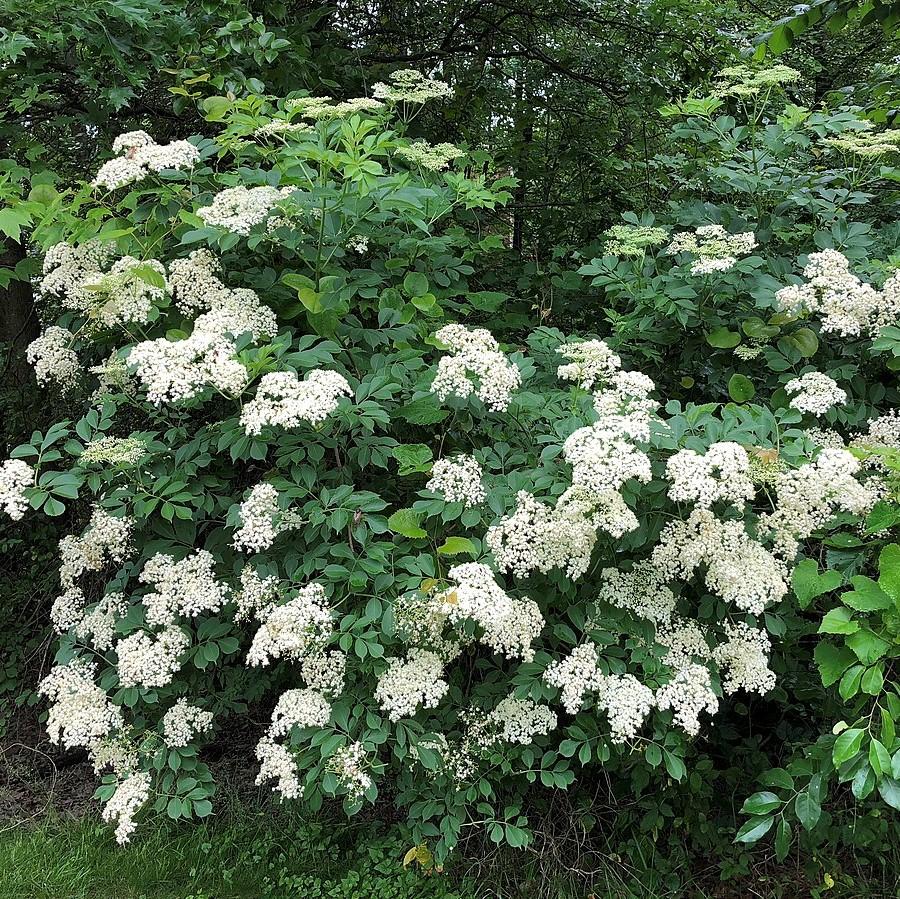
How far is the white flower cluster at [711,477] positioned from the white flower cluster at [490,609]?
1.84ft

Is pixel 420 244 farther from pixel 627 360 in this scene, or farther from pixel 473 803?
pixel 473 803

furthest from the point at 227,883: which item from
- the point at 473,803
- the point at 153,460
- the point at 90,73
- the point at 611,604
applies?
the point at 90,73

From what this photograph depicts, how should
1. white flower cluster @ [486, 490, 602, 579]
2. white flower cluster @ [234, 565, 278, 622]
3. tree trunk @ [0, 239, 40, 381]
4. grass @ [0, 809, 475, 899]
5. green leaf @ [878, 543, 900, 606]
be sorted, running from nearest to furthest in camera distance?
green leaf @ [878, 543, 900, 606] → white flower cluster @ [486, 490, 602, 579] → white flower cluster @ [234, 565, 278, 622] → grass @ [0, 809, 475, 899] → tree trunk @ [0, 239, 40, 381]

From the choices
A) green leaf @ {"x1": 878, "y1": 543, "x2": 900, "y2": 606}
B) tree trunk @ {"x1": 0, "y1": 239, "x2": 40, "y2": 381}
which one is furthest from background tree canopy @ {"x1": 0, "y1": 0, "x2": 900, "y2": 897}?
tree trunk @ {"x1": 0, "y1": 239, "x2": 40, "y2": 381}

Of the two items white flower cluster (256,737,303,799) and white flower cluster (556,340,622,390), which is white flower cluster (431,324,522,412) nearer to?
white flower cluster (556,340,622,390)

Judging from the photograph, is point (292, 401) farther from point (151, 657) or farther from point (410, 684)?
point (151, 657)

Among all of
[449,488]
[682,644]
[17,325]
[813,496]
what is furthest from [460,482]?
[17,325]

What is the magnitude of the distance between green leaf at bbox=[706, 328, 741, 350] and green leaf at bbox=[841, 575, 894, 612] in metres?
1.26

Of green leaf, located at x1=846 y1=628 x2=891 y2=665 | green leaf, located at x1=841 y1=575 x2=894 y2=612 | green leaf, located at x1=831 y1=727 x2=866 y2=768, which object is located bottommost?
green leaf, located at x1=831 y1=727 x2=866 y2=768

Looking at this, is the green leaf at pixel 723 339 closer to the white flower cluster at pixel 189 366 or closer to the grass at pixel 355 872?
the white flower cluster at pixel 189 366

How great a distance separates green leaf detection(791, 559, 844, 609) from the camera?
242 centimetres

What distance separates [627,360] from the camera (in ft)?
12.3

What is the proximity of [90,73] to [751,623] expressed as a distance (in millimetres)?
3477

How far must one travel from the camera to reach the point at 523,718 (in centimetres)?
272
